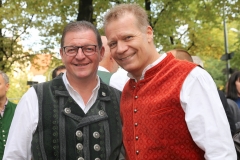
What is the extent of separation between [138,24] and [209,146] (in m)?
0.80

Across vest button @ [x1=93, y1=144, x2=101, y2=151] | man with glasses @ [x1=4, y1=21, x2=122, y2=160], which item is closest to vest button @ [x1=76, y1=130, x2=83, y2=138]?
man with glasses @ [x1=4, y1=21, x2=122, y2=160]

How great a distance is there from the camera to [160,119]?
246 cm

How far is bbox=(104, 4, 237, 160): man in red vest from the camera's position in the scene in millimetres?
2318

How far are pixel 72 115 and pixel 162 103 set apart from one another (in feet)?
1.83

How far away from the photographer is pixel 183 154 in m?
2.42

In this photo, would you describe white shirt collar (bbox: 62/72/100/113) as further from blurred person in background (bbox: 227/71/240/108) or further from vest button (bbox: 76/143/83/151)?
blurred person in background (bbox: 227/71/240/108)

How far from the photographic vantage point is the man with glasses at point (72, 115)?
8.56ft

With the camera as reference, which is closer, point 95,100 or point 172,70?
point 172,70

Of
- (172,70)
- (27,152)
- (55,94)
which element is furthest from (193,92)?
(27,152)

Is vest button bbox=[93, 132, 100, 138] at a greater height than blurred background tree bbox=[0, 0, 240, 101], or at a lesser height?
lesser

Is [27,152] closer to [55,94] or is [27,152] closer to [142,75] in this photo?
[55,94]

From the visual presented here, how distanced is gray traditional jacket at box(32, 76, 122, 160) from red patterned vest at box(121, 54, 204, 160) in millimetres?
106

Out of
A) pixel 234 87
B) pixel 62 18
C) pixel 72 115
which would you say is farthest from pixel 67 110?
pixel 62 18

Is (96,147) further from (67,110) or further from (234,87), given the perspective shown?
(234,87)
